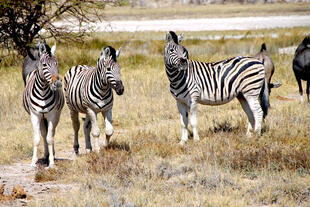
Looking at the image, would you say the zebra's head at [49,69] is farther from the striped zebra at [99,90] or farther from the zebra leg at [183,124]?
the zebra leg at [183,124]

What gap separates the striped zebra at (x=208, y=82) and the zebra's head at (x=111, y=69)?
1222 mm

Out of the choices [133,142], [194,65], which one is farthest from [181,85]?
[133,142]

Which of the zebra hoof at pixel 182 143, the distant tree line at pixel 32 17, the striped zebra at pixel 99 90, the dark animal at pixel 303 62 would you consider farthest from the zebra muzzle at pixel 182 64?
the distant tree line at pixel 32 17

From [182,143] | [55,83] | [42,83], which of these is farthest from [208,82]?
[42,83]

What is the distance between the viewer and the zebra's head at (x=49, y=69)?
8188 mm

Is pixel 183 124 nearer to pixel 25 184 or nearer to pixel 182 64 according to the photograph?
pixel 182 64

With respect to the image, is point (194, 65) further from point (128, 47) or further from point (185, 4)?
point (185, 4)

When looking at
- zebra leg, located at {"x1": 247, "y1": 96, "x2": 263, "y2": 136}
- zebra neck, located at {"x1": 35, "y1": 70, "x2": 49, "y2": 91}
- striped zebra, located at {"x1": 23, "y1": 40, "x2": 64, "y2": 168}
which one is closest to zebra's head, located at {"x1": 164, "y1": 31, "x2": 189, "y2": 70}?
zebra leg, located at {"x1": 247, "y1": 96, "x2": 263, "y2": 136}

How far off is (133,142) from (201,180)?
254cm

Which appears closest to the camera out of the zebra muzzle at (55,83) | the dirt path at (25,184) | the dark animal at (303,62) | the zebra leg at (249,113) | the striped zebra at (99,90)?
the dirt path at (25,184)

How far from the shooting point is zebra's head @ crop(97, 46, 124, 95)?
8.34 m

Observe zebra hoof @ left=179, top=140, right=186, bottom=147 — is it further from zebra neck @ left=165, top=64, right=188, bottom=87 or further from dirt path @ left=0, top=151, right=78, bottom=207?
dirt path @ left=0, top=151, right=78, bottom=207

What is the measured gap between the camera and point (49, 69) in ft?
27.3

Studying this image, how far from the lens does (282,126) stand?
10.0m
